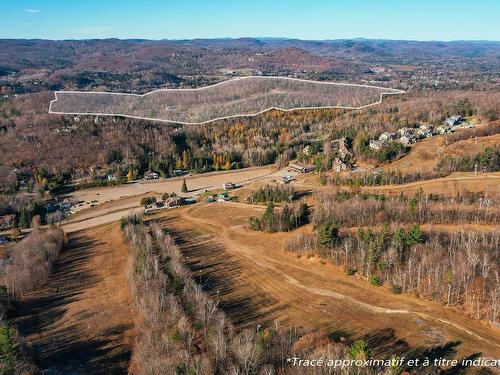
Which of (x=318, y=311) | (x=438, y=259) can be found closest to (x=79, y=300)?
(x=318, y=311)

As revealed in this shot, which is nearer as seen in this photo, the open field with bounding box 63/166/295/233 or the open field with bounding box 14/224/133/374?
the open field with bounding box 14/224/133/374

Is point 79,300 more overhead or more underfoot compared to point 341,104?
more underfoot

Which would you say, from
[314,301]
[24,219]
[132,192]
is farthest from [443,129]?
[24,219]

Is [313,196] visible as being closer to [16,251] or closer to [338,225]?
[338,225]

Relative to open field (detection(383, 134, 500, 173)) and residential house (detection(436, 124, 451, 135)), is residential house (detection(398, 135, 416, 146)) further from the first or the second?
residential house (detection(436, 124, 451, 135))

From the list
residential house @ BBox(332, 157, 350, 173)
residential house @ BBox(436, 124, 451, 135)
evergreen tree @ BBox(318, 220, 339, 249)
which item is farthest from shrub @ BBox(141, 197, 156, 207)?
residential house @ BBox(436, 124, 451, 135)

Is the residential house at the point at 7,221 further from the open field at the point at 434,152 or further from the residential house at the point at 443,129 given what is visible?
the residential house at the point at 443,129

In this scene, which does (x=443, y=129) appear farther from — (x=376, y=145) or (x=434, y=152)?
(x=434, y=152)
